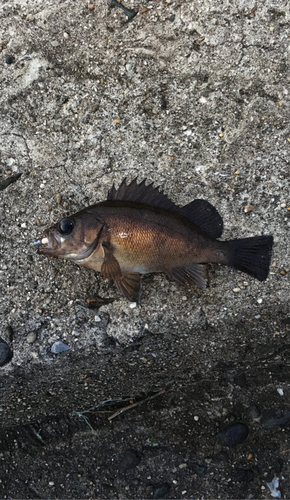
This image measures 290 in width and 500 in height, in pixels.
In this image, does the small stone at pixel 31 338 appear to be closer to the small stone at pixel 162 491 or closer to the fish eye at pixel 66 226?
the fish eye at pixel 66 226

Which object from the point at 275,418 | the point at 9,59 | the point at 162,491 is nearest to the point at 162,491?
the point at 162,491

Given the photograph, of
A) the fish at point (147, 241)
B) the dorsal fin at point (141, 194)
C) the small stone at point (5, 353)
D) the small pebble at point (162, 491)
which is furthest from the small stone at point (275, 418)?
the small stone at point (5, 353)

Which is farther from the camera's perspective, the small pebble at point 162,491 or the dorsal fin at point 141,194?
the small pebble at point 162,491

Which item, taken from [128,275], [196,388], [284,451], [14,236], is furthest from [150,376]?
[14,236]

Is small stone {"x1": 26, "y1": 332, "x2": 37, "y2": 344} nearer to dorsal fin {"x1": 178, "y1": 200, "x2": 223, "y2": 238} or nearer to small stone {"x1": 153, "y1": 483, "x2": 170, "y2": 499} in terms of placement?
dorsal fin {"x1": 178, "y1": 200, "x2": 223, "y2": 238}

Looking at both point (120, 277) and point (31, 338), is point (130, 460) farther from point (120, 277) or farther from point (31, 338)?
point (120, 277)

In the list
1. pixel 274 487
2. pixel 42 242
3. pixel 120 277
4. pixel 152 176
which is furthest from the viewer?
pixel 274 487

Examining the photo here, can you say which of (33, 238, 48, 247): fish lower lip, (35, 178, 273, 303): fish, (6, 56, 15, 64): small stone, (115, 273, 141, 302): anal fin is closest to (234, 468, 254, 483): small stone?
(35, 178, 273, 303): fish
